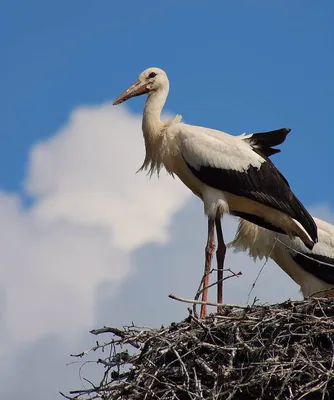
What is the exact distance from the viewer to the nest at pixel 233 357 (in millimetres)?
8062

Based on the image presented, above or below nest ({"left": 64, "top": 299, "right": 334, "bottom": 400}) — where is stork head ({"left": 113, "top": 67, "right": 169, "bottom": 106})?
above

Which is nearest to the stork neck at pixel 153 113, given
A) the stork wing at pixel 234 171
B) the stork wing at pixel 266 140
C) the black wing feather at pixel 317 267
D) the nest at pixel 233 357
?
the stork wing at pixel 234 171

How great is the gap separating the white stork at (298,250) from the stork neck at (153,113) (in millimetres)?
1557

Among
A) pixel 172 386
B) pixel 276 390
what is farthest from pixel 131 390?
pixel 276 390

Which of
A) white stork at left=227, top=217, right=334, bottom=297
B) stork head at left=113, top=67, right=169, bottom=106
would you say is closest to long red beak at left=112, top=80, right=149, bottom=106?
stork head at left=113, top=67, right=169, bottom=106

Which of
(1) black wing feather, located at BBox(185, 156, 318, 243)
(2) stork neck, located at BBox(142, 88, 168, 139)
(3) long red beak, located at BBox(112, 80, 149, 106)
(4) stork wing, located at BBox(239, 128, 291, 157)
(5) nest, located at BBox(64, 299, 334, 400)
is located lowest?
(5) nest, located at BBox(64, 299, 334, 400)

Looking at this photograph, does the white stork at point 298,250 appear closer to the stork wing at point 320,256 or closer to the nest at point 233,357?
the stork wing at point 320,256

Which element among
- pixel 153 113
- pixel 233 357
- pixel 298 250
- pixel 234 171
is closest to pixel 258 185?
pixel 234 171

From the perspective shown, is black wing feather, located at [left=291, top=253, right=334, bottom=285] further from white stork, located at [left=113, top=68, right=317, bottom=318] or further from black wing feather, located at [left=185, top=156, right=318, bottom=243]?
black wing feather, located at [left=185, top=156, right=318, bottom=243]

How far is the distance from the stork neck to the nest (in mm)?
3053

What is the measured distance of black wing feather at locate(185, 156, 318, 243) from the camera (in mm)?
11070

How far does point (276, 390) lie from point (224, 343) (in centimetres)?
58

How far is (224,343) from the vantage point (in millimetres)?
8500

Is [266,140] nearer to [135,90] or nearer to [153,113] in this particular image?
[153,113]
